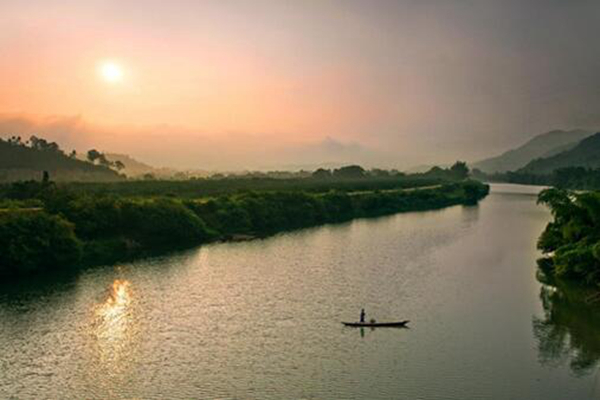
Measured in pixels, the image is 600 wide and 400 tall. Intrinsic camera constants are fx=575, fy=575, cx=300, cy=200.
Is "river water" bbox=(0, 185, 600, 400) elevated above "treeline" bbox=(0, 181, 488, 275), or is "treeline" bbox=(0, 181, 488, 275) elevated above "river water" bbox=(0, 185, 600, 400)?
"treeline" bbox=(0, 181, 488, 275)

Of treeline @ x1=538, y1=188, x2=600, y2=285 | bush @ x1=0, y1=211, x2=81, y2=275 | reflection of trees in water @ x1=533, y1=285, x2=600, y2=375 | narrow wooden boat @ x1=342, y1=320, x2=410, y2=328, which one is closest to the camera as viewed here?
reflection of trees in water @ x1=533, y1=285, x2=600, y2=375

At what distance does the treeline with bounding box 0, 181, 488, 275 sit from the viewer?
61.6 metres

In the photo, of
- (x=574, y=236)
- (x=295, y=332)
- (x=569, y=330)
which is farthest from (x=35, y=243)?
(x=574, y=236)

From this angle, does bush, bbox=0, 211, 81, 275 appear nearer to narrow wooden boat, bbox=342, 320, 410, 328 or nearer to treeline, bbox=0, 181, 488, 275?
treeline, bbox=0, 181, 488, 275

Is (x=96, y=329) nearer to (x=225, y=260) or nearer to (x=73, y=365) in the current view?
(x=73, y=365)

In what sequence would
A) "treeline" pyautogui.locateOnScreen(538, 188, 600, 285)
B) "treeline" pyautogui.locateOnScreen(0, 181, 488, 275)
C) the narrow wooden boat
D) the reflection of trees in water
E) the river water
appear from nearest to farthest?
the river water < the reflection of trees in water < the narrow wooden boat < "treeline" pyautogui.locateOnScreen(538, 188, 600, 285) < "treeline" pyautogui.locateOnScreen(0, 181, 488, 275)

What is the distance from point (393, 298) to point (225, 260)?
25679 mm

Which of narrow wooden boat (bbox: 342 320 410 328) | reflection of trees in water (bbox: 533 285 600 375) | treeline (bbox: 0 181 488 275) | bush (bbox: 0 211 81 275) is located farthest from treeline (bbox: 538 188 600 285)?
bush (bbox: 0 211 81 275)

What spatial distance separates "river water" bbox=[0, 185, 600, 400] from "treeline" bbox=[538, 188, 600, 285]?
12.4 feet

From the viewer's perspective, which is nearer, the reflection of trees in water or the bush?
the reflection of trees in water

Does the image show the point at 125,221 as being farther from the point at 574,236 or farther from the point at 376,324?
the point at 574,236

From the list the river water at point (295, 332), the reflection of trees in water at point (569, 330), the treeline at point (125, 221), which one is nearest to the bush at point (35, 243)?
the treeline at point (125, 221)

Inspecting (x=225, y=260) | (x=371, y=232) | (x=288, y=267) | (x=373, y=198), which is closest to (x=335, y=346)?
(x=288, y=267)

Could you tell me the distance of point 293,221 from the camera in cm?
10612
